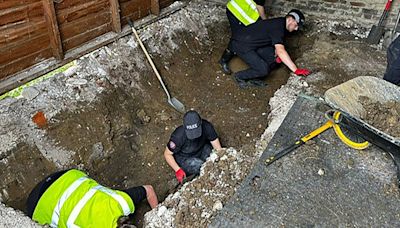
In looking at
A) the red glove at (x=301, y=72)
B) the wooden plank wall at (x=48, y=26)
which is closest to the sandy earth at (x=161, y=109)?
the red glove at (x=301, y=72)

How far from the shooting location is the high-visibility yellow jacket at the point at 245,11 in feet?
18.4

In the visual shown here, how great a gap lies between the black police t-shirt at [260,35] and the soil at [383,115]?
6.44ft

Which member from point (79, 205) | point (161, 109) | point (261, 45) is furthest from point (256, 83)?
point (79, 205)

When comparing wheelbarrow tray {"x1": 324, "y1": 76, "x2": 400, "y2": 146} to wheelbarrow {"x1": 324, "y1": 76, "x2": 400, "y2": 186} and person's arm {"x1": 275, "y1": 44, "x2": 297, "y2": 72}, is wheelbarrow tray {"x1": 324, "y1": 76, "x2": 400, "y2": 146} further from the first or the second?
person's arm {"x1": 275, "y1": 44, "x2": 297, "y2": 72}

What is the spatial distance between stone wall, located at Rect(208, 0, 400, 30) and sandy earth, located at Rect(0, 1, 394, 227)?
0.61 ft

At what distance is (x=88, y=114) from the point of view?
4660 mm

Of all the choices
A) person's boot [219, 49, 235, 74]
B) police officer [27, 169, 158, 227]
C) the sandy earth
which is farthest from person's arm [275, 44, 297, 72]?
police officer [27, 169, 158, 227]

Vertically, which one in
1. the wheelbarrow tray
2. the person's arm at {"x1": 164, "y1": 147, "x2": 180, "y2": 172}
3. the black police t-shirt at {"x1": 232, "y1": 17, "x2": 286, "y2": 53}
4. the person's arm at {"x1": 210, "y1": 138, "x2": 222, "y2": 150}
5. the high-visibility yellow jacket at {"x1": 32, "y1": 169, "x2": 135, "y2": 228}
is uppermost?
the wheelbarrow tray

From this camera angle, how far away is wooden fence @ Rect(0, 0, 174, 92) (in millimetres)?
4273

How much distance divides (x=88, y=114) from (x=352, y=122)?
9.50 ft

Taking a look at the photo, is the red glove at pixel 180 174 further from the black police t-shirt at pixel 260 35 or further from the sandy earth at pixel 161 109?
the black police t-shirt at pixel 260 35

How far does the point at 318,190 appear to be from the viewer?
3447mm

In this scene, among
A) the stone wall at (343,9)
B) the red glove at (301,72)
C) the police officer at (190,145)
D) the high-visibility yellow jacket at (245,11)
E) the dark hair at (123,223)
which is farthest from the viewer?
the stone wall at (343,9)

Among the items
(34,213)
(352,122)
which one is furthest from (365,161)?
(34,213)
